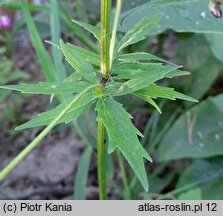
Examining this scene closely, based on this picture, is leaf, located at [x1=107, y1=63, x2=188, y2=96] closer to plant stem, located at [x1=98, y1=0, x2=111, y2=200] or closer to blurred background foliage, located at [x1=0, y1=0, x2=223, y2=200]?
plant stem, located at [x1=98, y1=0, x2=111, y2=200]

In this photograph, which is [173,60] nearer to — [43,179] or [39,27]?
[39,27]

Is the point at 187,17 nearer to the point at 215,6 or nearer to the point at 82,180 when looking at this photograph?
the point at 215,6

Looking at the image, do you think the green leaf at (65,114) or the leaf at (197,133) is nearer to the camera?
the green leaf at (65,114)

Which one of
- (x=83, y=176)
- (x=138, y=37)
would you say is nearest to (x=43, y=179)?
(x=83, y=176)

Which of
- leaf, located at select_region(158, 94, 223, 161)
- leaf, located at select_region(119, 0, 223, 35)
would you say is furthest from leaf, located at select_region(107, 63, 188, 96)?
leaf, located at select_region(158, 94, 223, 161)

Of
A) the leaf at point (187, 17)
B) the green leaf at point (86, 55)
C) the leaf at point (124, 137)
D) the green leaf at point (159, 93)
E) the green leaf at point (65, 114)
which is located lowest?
the leaf at point (124, 137)

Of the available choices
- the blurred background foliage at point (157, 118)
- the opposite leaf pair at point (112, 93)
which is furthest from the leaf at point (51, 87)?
the blurred background foliage at point (157, 118)

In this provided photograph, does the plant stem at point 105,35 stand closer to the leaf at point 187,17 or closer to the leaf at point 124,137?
the leaf at point 124,137
